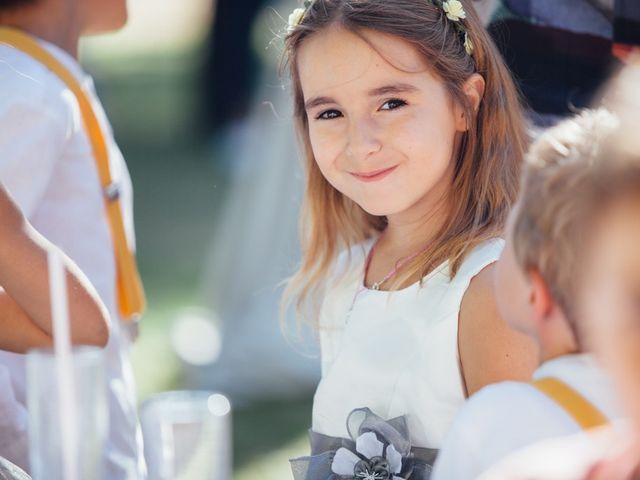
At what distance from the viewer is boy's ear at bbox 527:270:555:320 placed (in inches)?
48.8

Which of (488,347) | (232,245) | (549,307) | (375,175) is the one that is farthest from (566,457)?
(232,245)

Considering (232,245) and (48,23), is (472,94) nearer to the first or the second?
(48,23)

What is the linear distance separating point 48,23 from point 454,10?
907 mm

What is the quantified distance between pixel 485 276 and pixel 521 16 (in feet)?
2.99

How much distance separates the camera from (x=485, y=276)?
6.28 ft

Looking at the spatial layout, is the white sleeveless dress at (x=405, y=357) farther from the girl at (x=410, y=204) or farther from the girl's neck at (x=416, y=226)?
the girl's neck at (x=416, y=226)

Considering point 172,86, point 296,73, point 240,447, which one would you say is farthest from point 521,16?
point 172,86

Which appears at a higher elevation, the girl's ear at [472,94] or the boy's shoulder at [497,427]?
the girl's ear at [472,94]

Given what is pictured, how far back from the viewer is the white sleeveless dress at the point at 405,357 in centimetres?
190

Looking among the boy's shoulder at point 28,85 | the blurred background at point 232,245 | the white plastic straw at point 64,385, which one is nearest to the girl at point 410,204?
the blurred background at point 232,245

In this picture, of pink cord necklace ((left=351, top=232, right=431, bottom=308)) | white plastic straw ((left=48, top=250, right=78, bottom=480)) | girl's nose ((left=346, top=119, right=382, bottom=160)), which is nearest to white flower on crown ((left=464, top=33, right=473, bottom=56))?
girl's nose ((left=346, top=119, right=382, bottom=160))

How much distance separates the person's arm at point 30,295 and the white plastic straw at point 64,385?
376 millimetres

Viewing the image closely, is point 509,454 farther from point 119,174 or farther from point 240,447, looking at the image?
point 240,447

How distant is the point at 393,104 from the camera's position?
6.71ft
